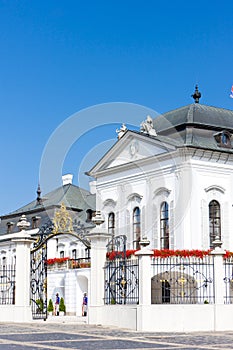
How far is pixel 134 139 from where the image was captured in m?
38.9

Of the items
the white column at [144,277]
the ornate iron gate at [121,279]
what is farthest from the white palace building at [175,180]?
the white column at [144,277]

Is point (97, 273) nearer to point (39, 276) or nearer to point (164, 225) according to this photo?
point (39, 276)

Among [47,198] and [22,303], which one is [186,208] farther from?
[47,198]

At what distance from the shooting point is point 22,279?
22.0 m

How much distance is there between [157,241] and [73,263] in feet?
17.4

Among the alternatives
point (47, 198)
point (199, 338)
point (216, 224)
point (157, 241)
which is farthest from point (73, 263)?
point (47, 198)

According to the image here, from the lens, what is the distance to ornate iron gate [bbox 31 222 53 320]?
22797 mm

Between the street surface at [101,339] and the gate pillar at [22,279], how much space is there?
292 centimetres

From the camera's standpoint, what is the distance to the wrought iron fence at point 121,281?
61.4 ft

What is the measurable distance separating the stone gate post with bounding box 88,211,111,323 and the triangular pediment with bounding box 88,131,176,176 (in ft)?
51.0

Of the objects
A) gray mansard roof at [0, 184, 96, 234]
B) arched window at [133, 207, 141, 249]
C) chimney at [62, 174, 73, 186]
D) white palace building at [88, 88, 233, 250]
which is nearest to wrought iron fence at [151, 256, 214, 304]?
white palace building at [88, 88, 233, 250]

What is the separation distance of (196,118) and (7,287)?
1842 centimetres

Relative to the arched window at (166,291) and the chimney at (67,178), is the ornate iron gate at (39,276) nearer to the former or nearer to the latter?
the arched window at (166,291)

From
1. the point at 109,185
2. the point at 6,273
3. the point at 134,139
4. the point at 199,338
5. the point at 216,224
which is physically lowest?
the point at 199,338
